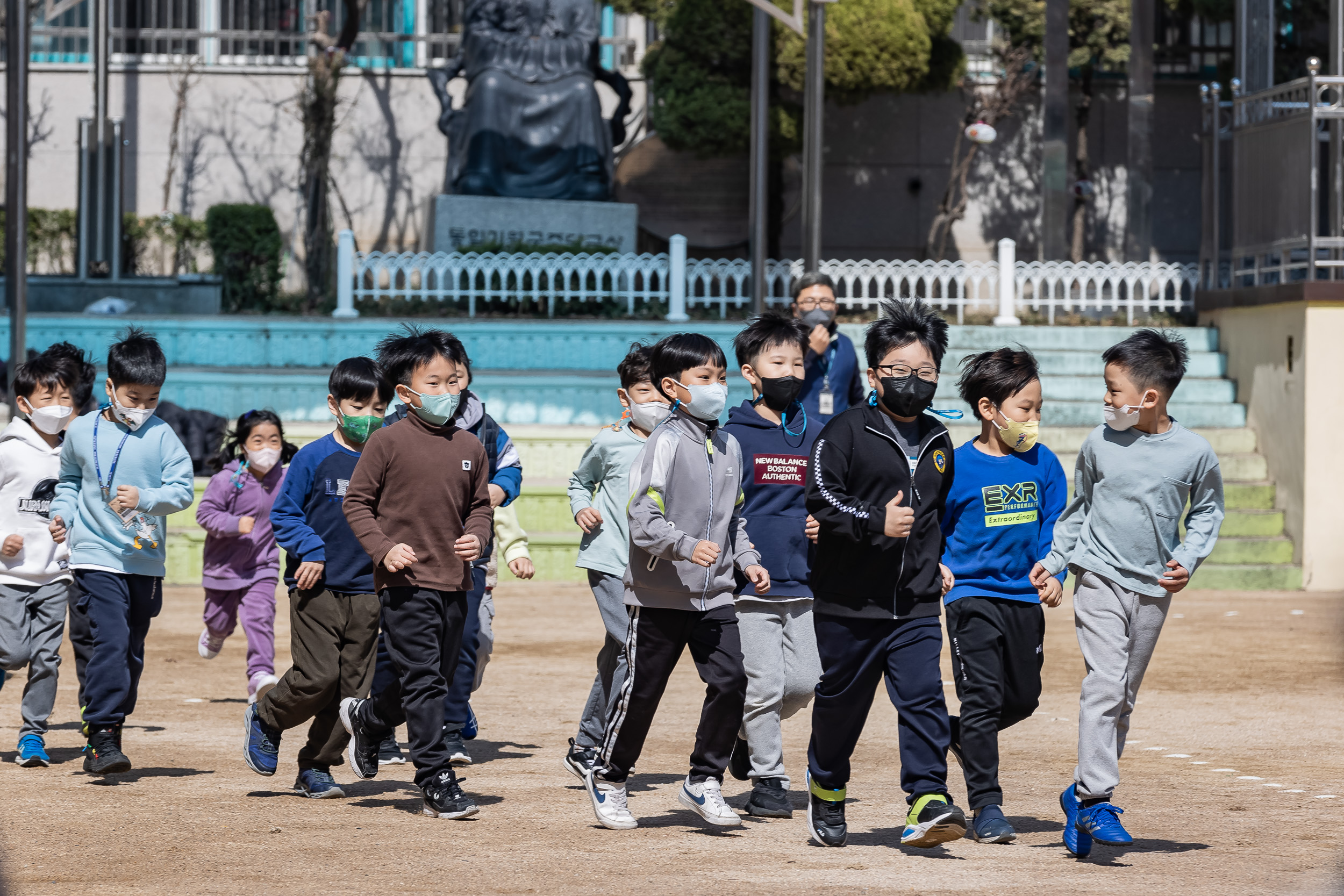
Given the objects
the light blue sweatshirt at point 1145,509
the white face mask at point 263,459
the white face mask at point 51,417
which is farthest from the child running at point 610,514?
the white face mask at point 51,417

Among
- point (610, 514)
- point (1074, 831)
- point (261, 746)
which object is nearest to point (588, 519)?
point (610, 514)

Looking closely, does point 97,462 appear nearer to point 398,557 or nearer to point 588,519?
point 398,557

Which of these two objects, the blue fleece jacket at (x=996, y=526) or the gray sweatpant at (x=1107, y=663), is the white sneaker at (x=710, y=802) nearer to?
the blue fleece jacket at (x=996, y=526)

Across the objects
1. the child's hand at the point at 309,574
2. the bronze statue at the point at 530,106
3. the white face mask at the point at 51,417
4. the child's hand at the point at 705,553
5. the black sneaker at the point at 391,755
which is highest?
the bronze statue at the point at 530,106

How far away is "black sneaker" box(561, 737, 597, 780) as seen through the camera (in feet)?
19.9

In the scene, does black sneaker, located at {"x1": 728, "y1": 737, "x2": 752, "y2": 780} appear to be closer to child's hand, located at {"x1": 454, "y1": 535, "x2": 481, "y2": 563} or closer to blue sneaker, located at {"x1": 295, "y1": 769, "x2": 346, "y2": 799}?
child's hand, located at {"x1": 454, "y1": 535, "x2": 481, "y2": 563}

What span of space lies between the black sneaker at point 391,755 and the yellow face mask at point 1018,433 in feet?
8.95

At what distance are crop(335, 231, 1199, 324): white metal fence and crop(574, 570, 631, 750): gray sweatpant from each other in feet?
33.7

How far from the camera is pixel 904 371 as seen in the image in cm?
518

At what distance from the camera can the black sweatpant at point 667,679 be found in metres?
5.35

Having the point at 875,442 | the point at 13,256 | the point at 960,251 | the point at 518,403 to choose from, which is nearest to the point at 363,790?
the point at 875,442

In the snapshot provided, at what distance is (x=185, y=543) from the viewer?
1298cm

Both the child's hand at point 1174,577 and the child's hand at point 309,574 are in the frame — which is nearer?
the child's hand at point 1174,577

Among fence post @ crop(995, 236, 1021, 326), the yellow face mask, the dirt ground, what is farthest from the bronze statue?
the yellow face mask
